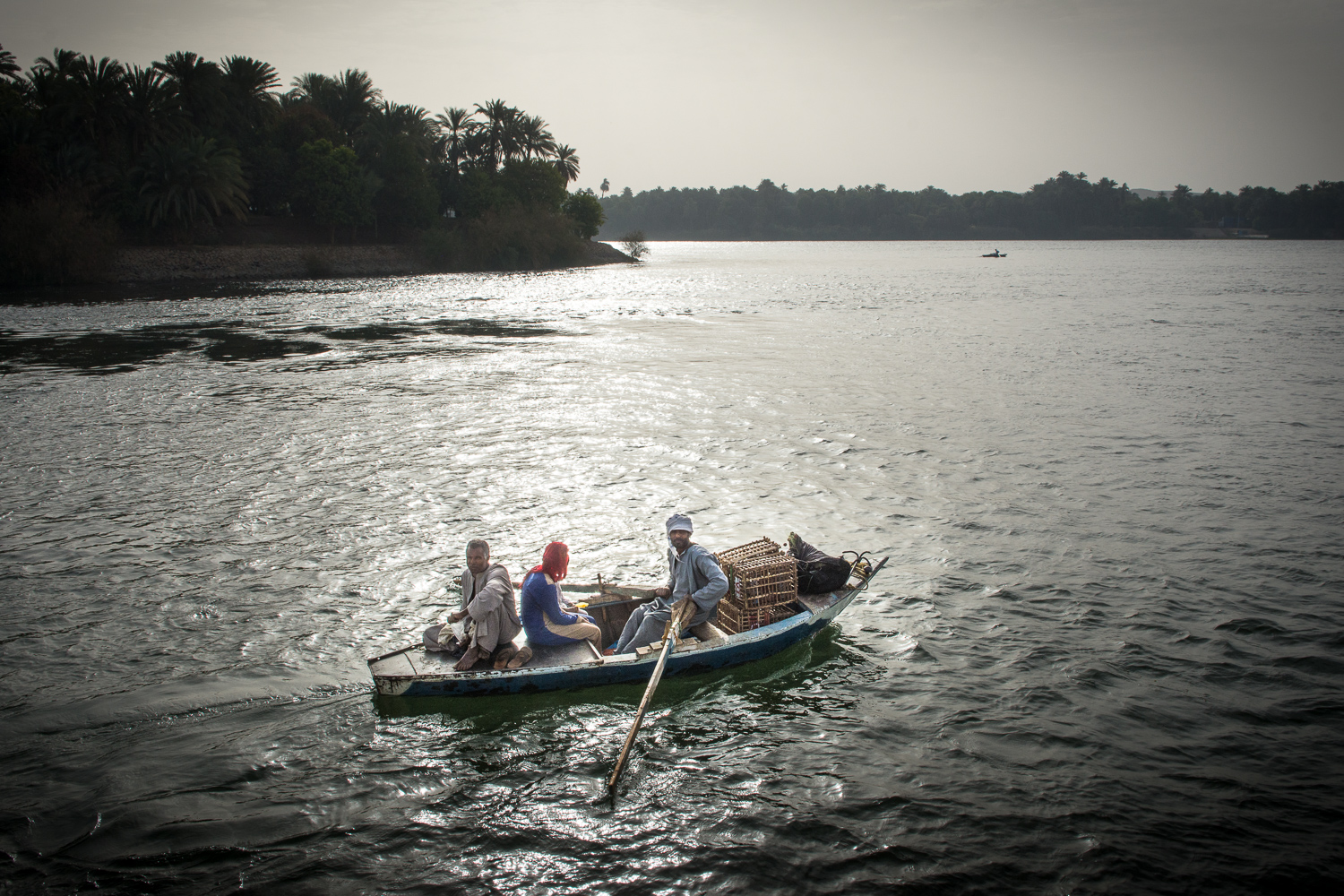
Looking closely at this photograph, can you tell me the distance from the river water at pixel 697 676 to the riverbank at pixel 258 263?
5163 cm

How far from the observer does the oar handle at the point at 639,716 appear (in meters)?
7.80

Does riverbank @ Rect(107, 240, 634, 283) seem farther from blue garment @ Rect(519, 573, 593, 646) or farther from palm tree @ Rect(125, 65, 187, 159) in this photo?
blue garment @ Rect(519, 573, 593, 646)

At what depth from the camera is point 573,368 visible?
1292 inches

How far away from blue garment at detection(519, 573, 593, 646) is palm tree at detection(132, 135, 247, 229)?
251ft

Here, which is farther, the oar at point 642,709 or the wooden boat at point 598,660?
the wooden boat at point 598,660

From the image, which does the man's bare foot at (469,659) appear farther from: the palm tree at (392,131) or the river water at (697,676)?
the palm tree at (392,131)

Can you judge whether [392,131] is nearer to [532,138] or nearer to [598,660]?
[532,138]

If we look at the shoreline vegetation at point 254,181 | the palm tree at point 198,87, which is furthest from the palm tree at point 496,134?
the palm tree at point 198,87

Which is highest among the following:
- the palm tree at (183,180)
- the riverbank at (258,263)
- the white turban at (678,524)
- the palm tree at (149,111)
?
the palm tree at (149,111)

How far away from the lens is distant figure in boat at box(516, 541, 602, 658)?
9.21 m

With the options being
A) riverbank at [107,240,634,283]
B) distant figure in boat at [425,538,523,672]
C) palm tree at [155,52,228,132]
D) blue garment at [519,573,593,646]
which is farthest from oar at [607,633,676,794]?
palm tree at [155,52,228,132]

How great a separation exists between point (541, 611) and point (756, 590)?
103 inches

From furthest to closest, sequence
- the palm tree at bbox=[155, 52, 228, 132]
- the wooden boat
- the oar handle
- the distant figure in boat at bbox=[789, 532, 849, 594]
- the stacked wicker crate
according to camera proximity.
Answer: the palm tree at bbox=[155, 52, 228, 132], the distant figure in boat at bbox=[789, 532, 849, 594], the stacked wicker crate, the wooden boat, the oar handle

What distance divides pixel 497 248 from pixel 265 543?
89793mm
